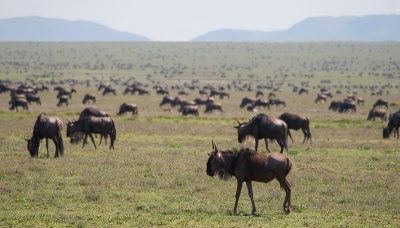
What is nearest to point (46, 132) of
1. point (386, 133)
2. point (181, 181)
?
point (181, 181)

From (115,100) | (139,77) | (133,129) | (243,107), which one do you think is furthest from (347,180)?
(139,77)

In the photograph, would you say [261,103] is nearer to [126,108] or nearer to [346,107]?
[346,107]

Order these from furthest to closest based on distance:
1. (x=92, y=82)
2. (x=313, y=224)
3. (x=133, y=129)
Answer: (x=92, y=82), (x=133, y=129), (x=313, y=224)

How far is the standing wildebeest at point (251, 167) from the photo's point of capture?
1136 cm

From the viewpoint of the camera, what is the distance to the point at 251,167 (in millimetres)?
11469

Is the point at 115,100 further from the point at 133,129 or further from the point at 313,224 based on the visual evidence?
the point at 313,224

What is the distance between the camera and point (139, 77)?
107m

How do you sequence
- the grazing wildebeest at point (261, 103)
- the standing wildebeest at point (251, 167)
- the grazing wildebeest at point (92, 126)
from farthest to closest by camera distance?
the grazing wildebeest at point (261, 103)
the grazing wildebeest at point (92, 126)
the standing wildebeest at point (251, 167)

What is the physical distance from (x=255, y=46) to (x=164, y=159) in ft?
519

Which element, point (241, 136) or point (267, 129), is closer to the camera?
point (267, 129)

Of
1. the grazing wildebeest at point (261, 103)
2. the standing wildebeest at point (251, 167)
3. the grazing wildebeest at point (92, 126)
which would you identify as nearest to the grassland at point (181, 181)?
the standing wildebeest at point (251, 167)

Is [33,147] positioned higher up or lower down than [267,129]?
lower down

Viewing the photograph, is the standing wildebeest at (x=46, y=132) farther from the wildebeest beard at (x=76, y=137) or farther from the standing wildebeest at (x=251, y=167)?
the standing wildebeest at (x=251, y=167)

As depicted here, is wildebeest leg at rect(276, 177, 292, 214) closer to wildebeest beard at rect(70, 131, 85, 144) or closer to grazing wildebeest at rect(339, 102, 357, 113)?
wildebeest beard at rect(70, 131, 85, 144)
